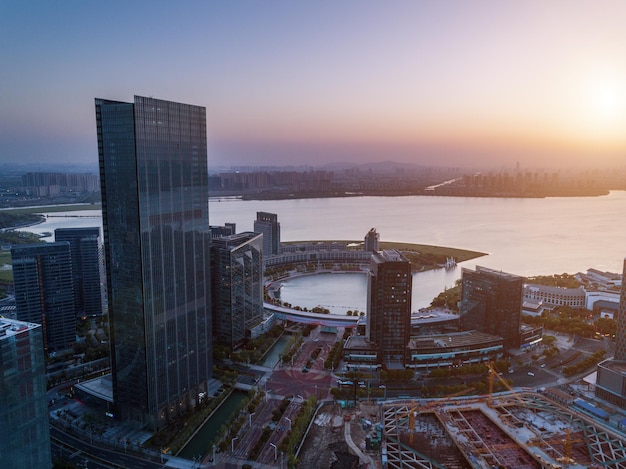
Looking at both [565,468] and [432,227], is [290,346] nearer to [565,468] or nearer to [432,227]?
[565,468]

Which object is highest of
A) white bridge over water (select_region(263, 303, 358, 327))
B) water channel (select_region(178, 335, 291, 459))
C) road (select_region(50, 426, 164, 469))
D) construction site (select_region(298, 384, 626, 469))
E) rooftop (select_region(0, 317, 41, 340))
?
rooftop (select_region(0, 317, 41, 340))

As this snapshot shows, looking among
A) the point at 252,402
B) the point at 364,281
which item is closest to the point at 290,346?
the point at 252,402

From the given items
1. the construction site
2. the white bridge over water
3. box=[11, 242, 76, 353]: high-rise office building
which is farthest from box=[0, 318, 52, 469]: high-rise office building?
the white bridge over water

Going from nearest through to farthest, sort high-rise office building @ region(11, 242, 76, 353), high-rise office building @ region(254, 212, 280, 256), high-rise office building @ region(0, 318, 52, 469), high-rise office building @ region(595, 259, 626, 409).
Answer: high-rise office building @ region(0, 318, 52, 469) < high-rise office building @ region(595, 259, 626, 409) < high-rise office building @ region(11, 242, 76, 353) < high-rise office building @ region(254, 212, 280, 256)

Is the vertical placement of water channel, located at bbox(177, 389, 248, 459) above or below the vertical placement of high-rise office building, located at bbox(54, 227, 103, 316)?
below

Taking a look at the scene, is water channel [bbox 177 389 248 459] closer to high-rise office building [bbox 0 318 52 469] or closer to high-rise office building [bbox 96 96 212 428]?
high-rise office building [bbox 96 96 212 428]

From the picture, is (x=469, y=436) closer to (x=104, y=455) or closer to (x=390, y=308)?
(x=390, y=308)

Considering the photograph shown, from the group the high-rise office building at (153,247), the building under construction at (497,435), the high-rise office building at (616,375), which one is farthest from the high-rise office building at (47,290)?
the high-rise office building at (616,375)
